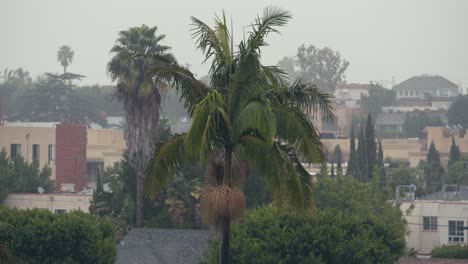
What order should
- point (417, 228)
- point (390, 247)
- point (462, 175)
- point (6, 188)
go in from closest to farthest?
1. point (390, 247)
2. point (417, 228)
3. point (6, 188)
4. point (462, 175)

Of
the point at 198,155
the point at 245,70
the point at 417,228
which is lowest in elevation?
the point at 417,228

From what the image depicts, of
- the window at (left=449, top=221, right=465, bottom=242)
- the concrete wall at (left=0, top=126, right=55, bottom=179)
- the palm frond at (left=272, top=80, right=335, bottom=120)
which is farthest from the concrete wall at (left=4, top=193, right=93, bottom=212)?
the palm frond at (left=272, top=80, right=335, bottom=120)

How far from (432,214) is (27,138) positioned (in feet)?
193

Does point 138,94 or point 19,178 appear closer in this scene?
point 138,94

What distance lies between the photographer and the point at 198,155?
25.9m

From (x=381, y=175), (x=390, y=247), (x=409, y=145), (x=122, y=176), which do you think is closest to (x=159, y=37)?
(x=122, y=176)

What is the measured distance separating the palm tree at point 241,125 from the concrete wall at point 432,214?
65.9m

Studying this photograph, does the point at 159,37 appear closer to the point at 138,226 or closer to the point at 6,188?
the point at 138,226

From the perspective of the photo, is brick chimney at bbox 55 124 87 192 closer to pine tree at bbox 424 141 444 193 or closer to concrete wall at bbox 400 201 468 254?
concrete wall at bbox 400 201 468 254

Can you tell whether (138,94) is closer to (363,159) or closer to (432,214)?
(432,214)

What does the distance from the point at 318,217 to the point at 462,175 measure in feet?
282

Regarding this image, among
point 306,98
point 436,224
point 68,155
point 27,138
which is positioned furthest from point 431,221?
point 306,98

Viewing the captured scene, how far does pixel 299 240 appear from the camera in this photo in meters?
48.9

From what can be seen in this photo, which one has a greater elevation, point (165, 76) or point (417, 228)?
point (165, 76)
